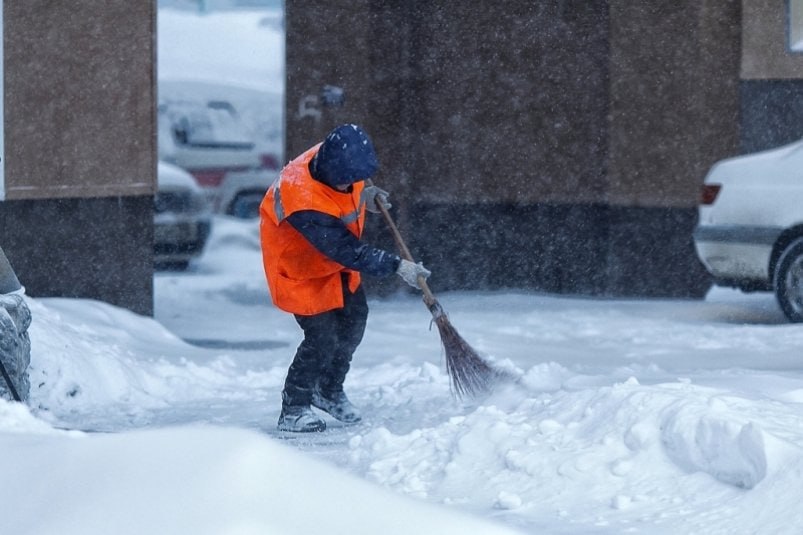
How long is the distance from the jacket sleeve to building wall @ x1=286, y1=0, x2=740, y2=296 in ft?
16.0

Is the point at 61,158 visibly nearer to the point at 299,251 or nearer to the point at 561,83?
the point at 299,251

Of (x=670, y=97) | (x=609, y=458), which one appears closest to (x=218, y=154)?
(x=670, y=97)

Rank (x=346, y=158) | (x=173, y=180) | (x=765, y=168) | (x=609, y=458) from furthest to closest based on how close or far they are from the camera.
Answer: (x=173, y=180), (x=765, y=168), (x=346, y=158), (x=609, y=458)

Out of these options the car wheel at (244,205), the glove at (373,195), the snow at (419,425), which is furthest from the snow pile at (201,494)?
the car wheel at (244,205)

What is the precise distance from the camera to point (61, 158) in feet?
28.6

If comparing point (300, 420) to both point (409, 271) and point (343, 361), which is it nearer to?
point (343, 361)

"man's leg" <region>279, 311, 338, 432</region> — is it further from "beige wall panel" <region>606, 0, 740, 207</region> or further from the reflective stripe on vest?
"beige wall panel" <region>606, 0, 740, 207</region>

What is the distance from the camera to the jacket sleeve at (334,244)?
5824 mm

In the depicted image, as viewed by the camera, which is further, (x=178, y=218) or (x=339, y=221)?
(x=178, y=218)

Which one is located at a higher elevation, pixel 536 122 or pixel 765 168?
pixel 536 122

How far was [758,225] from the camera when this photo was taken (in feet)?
30.3

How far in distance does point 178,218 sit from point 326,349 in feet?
23.4

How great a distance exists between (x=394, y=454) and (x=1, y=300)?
6.52 ft

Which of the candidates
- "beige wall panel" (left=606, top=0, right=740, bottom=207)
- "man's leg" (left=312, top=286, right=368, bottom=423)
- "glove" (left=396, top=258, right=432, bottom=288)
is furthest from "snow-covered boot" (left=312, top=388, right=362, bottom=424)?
"beige wall panel" (left=606, top=0, right=740, bottom=207)
